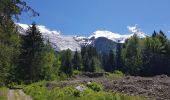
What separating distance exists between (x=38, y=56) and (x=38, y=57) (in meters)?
0.19

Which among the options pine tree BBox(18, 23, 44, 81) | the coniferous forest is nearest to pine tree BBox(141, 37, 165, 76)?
the coniferous forest

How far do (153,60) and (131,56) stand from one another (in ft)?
52.1

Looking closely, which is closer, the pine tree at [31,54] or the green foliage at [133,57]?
the pine tree at [31,54]

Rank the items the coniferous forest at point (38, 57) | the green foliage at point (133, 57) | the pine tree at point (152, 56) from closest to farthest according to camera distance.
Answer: the coniferous forest at point (38, 57) < the pine tree at point (152, 56) < the green foliage at point (133, 57)

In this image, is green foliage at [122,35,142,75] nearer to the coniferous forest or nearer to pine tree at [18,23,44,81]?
the coniferous forest

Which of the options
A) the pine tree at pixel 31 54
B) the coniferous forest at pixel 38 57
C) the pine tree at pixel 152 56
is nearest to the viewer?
the coniferous forest at pixel 38 57

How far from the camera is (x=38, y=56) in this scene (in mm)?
73625

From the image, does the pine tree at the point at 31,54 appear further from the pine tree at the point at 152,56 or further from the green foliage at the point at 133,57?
the green foliage at the point at 133,57

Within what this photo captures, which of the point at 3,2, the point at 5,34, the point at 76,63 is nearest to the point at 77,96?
the point at 5,34

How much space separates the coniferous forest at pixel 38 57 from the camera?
21550 millimetres

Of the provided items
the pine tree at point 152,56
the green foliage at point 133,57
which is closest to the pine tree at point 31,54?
the pine tree at point 152,56

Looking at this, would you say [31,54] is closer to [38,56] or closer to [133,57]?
[38,56]

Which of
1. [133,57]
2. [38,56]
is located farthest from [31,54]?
[133,57]

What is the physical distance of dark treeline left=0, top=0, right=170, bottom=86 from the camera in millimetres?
21734
